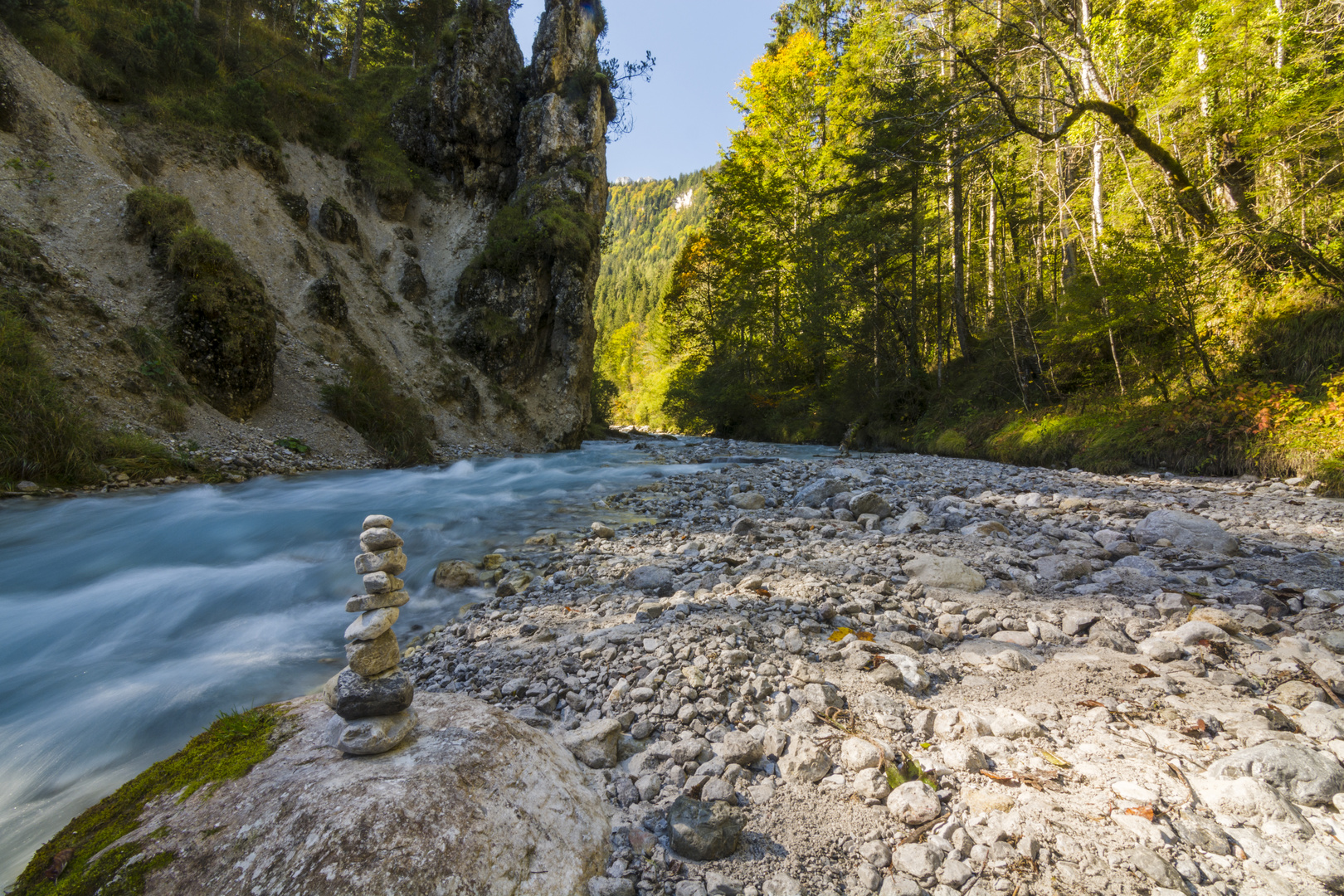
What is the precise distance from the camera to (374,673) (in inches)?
79.0

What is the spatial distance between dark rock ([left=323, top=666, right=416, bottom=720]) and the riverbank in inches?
30.8

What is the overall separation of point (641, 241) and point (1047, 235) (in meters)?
134

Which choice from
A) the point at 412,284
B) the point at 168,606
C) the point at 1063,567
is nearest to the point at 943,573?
the point at 1063,567

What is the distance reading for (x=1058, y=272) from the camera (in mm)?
17500

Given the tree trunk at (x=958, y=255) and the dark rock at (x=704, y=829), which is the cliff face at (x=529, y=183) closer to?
the tree trunk at (x=958, y=255)

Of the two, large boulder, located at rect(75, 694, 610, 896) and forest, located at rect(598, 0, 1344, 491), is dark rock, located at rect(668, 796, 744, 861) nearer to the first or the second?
large boulder, located at rect(75, 694, 610, 896)

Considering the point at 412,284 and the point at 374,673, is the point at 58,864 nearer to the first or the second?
the point at 374,673

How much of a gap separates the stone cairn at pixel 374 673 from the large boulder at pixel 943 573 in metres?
3.60

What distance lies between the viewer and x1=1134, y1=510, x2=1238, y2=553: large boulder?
174 inches

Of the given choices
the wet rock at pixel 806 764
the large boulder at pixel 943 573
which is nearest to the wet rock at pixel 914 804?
the wet rock at pixel 806 764

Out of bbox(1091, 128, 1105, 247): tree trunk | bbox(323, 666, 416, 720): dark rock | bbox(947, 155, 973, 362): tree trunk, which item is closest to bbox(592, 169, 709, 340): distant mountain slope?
bbox(947, 155, 973, 362): tree trunk

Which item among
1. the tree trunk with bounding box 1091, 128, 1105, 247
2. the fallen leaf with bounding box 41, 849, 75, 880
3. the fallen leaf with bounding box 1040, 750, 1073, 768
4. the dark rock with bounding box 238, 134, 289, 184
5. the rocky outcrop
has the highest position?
the rocky outcrop

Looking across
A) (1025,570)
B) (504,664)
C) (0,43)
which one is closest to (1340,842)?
(1025,570)

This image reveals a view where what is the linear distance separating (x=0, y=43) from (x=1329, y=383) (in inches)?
1059
